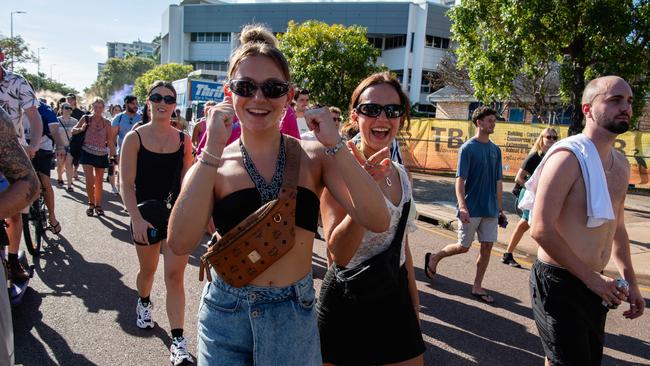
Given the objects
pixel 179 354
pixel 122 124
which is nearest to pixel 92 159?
pixel 122 124

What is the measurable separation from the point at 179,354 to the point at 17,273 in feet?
7.03

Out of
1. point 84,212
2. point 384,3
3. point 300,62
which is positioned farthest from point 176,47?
point 84,212

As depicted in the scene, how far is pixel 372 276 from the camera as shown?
7.79 feet

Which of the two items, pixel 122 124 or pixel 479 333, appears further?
pixel 122 124

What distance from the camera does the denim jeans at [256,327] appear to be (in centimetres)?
181

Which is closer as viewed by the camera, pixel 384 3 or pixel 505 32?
pixel 505 32

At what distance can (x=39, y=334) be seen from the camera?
12.7ft

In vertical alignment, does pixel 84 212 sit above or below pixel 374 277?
below

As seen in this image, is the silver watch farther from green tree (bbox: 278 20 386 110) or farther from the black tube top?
green tree (bbox: 278 20 386 110)

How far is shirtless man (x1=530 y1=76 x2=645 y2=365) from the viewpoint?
8.13 feet

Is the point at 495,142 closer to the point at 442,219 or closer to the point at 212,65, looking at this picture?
the point at 442,219

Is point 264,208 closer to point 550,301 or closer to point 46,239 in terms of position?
point 550,301

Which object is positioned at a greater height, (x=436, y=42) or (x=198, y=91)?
(x=436, y=42)

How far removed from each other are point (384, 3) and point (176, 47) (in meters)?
30.4
